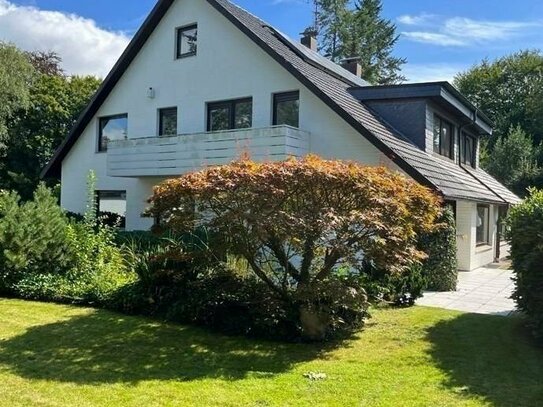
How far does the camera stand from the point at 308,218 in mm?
6645

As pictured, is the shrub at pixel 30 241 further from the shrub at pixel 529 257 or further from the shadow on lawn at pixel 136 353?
the shrub at pixel 529 257

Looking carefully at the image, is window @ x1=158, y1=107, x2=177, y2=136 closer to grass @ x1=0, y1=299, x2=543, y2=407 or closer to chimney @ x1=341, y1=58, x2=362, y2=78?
grass @ x1=0, y1=299, x2=543, y2=407

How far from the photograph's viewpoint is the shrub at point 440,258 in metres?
11.4

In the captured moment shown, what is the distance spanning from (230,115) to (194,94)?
63.1 inches

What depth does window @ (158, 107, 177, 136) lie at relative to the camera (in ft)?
57.9

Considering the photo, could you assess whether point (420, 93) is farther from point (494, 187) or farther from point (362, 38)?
point (362, 38)

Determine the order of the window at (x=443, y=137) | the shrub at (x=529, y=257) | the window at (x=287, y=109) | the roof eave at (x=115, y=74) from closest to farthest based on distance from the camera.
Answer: the shrub at (x=529, y=257), the window at (x=287, y=109), the window at (x=443, y=137), the roof eave at (x=115, y=74)

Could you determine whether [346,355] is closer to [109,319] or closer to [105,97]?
[109,319]

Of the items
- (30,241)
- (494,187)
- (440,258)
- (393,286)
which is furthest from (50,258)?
(494,187)

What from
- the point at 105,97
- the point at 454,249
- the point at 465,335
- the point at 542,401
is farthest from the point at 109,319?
the point at 105,97

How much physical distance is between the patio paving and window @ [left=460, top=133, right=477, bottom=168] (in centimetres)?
683

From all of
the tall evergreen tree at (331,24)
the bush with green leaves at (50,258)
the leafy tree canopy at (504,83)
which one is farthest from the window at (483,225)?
the leafy tree canopy at (504,83)

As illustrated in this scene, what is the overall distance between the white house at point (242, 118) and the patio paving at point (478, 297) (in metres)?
1.82

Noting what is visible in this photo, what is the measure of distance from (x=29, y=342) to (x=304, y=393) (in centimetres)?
384
